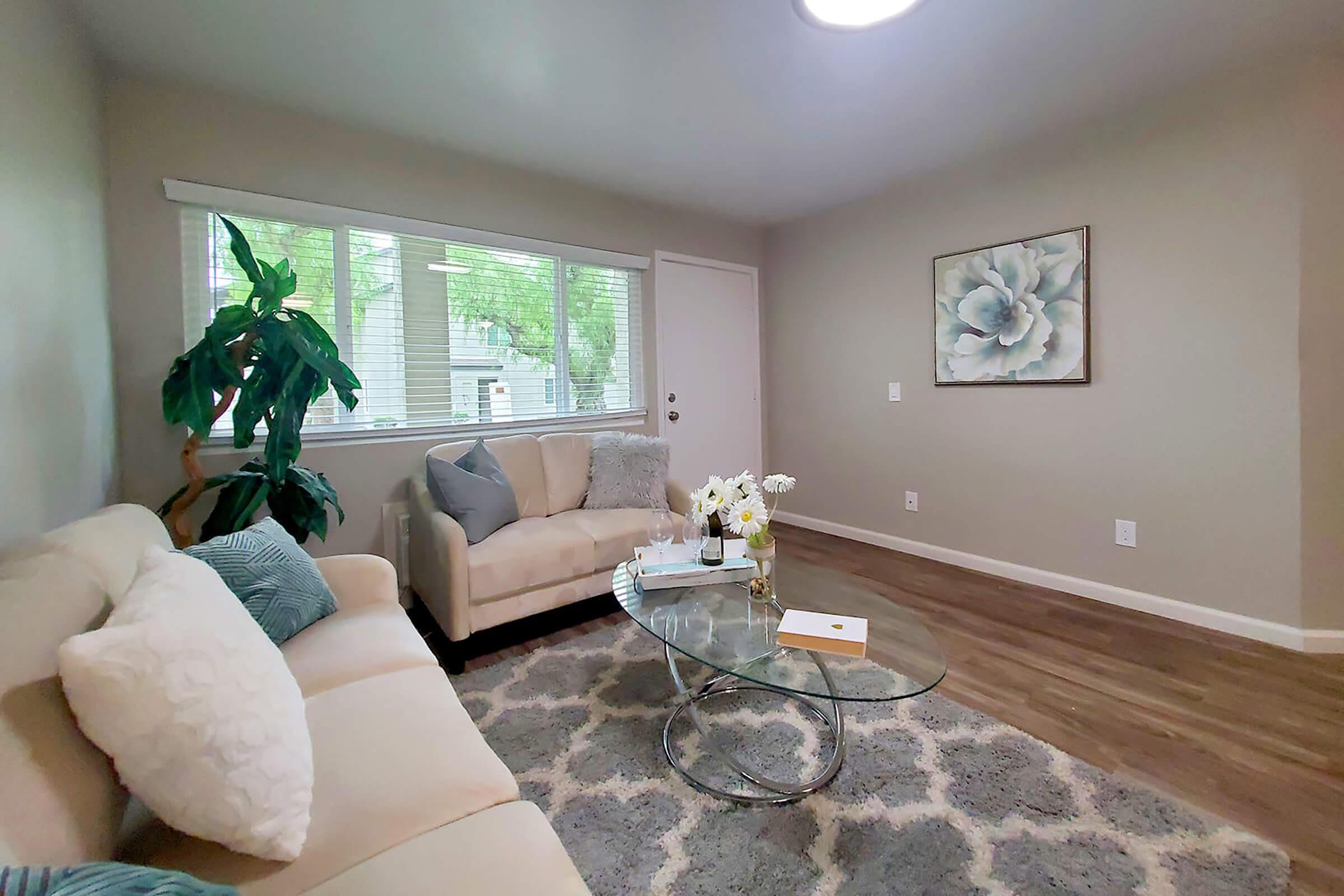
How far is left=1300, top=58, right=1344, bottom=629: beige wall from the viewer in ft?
7.64

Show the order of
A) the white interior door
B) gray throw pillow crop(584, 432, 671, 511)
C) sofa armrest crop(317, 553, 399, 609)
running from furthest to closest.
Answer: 1. the white interior door
2. gray throw pillow crop(584, 432, 671, 511)
3. sofa armrest crop(317, 553, 399, 609)

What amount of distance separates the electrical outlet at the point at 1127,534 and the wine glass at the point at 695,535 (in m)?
2.32

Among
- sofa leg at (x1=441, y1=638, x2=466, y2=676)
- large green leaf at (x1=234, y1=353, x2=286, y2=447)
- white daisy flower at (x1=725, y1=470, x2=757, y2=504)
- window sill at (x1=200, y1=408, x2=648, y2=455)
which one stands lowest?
sofa leg at (x1=441, y1=638, x2=466, y2=676)

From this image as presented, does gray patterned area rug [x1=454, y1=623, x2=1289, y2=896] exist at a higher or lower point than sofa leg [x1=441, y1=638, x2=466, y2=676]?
lower

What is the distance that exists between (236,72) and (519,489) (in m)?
2.15

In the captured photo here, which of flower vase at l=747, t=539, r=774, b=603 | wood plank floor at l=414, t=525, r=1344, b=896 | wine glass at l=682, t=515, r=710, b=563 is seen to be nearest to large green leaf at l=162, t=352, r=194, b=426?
wood plank floor at l=414, t=525, r=1344, b=896

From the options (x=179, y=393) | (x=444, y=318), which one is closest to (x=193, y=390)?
(x=179, y=393)

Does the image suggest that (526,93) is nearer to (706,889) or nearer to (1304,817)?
(706,889)

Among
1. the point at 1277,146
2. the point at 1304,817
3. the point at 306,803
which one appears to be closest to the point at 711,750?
the point at 306,803

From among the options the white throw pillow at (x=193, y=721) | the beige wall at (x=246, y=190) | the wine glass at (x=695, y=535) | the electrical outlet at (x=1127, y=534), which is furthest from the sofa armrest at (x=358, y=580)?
the electrical outlet at (x=1127, y=534)

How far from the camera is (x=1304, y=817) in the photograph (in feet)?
4.95

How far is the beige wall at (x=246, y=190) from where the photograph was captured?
2.37 meters

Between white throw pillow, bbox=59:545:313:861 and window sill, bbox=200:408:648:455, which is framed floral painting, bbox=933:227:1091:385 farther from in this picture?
white throw pillow, bbox=59:545:313:861

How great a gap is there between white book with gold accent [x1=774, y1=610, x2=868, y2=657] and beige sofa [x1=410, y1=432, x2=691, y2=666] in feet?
4.16
